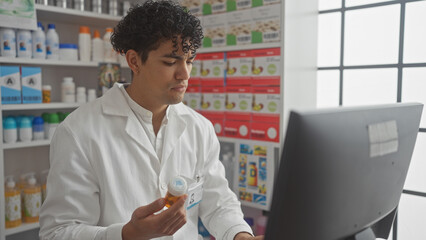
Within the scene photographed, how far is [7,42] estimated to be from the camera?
2402 millimetres

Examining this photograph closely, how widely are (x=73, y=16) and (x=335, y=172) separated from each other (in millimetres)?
2597

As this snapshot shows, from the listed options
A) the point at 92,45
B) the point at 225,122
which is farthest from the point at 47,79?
the point at 225,122

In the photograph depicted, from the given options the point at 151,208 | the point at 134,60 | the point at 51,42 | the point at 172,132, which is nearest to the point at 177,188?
the point at 151,208

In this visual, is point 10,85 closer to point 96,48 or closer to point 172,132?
point 96,48

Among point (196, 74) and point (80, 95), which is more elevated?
point (196, 74)

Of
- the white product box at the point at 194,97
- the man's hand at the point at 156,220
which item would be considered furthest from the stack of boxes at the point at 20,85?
the man's hand at the point at 156,220

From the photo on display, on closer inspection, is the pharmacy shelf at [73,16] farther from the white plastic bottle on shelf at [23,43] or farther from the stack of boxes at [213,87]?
the stack of boxes at [213,87]

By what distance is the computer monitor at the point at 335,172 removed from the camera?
0.70 m

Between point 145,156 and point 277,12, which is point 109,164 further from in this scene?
point 277,12

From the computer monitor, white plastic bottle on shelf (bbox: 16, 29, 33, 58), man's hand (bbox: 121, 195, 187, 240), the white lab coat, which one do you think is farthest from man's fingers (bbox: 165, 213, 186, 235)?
white plastic bottle on shelf (bbox: 16, 29, 33, 58)

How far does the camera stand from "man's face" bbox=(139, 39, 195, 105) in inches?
58.2

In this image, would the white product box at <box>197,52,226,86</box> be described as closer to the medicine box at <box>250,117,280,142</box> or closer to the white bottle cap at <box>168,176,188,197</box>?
the medicine box at <box>250,117,280,142</box>

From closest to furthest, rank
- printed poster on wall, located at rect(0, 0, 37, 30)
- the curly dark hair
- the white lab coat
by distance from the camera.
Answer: the white lab coat → the curly dark hair → printed poster on wall, located at rect(0, 0, 37, 30)

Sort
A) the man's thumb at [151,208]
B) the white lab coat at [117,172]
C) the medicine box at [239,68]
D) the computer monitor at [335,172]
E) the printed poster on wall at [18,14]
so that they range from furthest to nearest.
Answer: the medicine box at [239,68], the printed poster on wall at [18,14], the white lab coat at [117,172], the man's thumb at [151,208], the computer monitor at [335,172]
